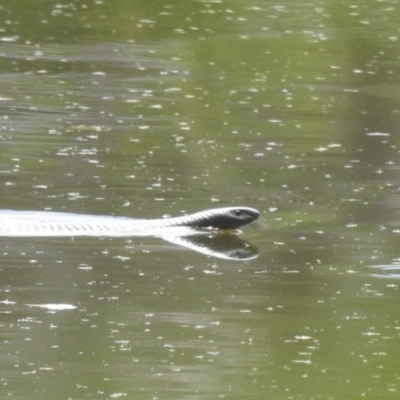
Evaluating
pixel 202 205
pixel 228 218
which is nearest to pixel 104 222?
pixel 228 218

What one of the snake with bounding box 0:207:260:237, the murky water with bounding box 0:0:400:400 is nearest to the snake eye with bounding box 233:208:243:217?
the snake with bounding box 0:207:260:237

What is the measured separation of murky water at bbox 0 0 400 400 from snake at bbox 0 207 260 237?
0.14 metres

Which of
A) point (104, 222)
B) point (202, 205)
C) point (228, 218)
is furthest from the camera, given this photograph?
point (202, 205)

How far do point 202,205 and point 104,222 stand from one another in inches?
39.1

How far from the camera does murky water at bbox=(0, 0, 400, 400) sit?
567 cm

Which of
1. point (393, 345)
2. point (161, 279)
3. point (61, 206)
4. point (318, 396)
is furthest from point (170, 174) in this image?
point (318, 396)

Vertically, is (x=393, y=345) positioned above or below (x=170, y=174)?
above

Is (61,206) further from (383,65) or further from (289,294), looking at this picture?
(383,65)

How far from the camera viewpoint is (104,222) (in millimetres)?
8289

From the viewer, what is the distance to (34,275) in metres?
7.11

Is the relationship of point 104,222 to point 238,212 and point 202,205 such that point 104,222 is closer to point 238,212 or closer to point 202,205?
point 238,212

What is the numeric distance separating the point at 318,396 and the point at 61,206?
3.90m

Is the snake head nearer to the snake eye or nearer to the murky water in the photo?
the snake eye

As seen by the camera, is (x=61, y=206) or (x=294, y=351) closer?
(x=294, y=351)
